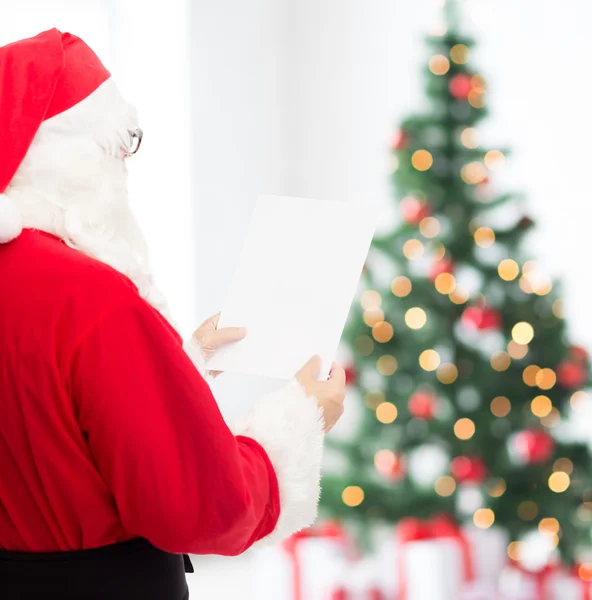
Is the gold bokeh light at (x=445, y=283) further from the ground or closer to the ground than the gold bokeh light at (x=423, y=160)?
closer to the ground

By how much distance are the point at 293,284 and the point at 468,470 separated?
1559mm

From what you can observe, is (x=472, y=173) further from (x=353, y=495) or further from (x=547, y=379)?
(x=353, y=495)

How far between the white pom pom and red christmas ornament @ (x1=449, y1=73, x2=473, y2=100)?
1988 millimetres

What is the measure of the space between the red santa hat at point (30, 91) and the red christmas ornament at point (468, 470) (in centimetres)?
188

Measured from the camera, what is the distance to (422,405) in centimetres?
262

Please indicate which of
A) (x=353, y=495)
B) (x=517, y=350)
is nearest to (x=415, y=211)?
(x=517, y=350)

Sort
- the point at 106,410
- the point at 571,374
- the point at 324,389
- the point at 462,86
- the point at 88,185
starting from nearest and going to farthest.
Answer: the point at 106,410 → the point at 88,185 → the point at 324,389 → the point at 571,374 → the point at 462,86

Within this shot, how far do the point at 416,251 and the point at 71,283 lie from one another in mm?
1853

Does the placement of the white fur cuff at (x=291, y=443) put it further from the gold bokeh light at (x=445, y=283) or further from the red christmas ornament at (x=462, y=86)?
the red christmas ornament at (x=462, y=86)

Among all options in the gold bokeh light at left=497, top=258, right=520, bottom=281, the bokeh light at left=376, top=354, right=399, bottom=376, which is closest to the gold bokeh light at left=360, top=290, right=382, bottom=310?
the bokeh light at left=376, top=354, right=399, bottom=376

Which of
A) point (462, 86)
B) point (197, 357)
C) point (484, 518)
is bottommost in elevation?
point (484, 518)

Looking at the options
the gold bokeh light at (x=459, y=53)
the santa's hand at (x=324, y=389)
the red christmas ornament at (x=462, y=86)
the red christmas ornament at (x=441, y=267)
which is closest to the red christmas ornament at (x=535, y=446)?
the red christmas ornament at (x=441, y=267)

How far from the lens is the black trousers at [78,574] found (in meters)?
0.98

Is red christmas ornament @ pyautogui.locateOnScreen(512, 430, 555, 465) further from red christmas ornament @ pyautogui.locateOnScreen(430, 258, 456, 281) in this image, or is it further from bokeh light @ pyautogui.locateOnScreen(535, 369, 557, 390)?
red christmas ornament @ pyautogui.locateOnScreen(430, 258, 456, 281)
